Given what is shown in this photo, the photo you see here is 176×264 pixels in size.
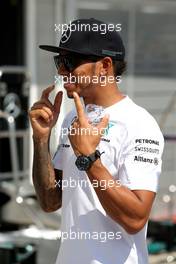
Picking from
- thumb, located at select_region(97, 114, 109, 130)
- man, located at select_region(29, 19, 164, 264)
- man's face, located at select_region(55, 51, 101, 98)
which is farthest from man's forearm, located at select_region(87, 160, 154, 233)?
man's face, located at select_region(55, 51, 101, 98)

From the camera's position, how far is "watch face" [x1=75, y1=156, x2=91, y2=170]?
1.91 metres

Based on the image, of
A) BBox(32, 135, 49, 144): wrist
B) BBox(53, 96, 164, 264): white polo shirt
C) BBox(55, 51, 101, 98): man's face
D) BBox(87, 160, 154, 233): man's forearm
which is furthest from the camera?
BBox(32, 135, 49, 144): wrist

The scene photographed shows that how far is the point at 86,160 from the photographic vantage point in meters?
1.91

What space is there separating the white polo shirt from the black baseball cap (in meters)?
0.19

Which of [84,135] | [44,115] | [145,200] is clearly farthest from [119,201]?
[44,115]

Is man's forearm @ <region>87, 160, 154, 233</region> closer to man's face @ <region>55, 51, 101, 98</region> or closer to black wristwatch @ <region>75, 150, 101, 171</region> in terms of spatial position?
black wristwatch @ <region>75, 150, 101, 171</region>

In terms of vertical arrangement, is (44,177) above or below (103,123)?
below

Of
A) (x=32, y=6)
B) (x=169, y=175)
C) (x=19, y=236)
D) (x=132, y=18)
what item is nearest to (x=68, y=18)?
(x=32, y=6)

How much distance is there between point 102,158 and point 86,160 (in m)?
0.13

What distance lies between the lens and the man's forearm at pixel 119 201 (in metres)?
1.88

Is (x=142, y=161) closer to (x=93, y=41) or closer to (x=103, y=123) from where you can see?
(x=103, y=123)

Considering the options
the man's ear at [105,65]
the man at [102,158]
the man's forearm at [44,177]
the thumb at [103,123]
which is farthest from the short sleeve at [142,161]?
the man's forearm at [44,177]

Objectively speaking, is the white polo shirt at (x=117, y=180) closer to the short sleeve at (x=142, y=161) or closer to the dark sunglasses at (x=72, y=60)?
the short sleeve at (x=142, y=161)

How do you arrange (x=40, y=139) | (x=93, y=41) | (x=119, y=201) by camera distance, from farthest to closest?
(x=40, y=139) → (x=93, y=41) → (x=119, y=201)
